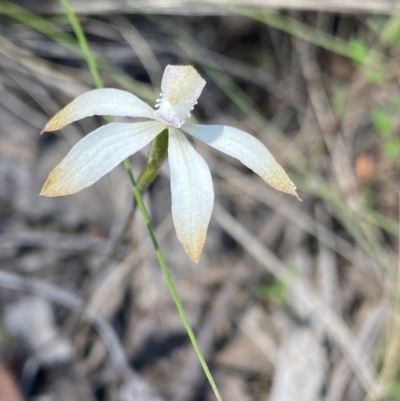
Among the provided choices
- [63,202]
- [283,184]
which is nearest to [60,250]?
[63,202]

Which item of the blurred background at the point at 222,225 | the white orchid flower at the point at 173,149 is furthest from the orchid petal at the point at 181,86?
the blurred background at the point at 222,225

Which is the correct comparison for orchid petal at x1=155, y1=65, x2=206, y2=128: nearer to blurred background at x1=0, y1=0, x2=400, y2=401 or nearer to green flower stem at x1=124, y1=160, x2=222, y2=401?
green flower stem at x1=124, y1=160, x2=222, y2=401

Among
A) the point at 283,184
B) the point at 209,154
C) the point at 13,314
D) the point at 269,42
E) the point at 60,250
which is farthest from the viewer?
the point at 269,42

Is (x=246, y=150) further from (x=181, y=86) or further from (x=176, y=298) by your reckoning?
(x=176, y=298)

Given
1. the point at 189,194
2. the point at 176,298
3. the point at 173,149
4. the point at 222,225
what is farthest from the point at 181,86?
the point at 222,225

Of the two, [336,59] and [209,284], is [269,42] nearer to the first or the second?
[336,59]

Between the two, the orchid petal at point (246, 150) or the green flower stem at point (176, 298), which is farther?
the orchid petal at point (246, 150)

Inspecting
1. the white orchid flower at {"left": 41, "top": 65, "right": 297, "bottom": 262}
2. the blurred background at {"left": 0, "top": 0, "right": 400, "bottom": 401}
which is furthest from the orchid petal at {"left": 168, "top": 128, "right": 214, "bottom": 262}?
the blurred background at {"left": 0, "top": 0, "right": 400, "bottom": 401}

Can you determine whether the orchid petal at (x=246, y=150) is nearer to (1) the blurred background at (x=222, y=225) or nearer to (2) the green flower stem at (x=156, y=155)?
(2) the green flower stem at (x=156, y=155)
